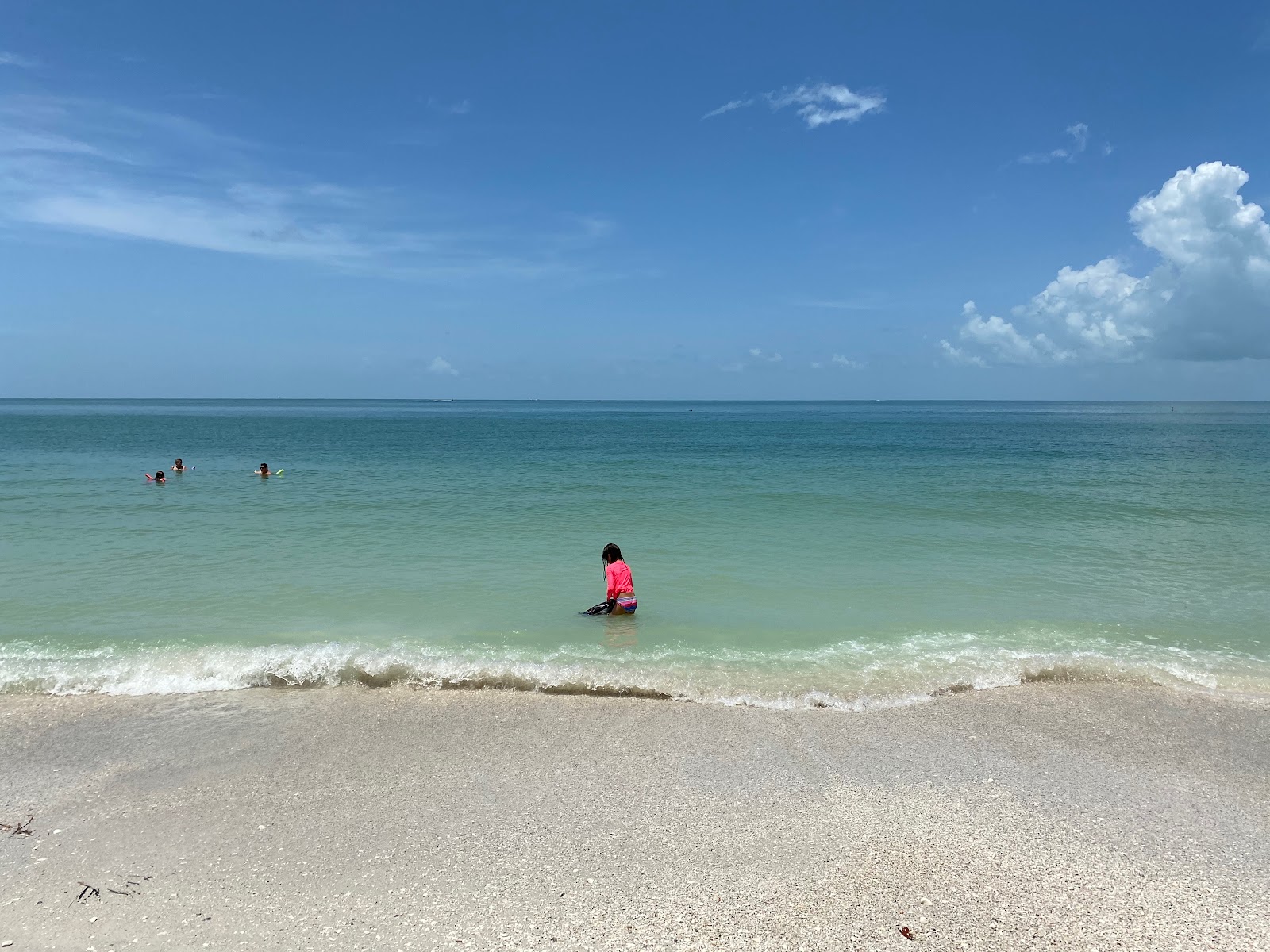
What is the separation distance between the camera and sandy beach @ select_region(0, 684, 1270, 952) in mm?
4699

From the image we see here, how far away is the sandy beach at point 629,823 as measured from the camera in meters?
4.70

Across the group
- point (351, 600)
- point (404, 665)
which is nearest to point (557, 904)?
point (404, 665)

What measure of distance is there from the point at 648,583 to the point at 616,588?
8.17 feet

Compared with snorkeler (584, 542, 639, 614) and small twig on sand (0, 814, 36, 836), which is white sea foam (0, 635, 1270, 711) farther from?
small twig on sand (0, 814, 36, 836)

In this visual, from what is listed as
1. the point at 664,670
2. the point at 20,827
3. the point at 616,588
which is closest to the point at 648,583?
the point at 616,588

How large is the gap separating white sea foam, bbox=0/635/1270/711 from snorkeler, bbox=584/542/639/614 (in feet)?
4.81

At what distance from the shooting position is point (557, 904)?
4.88 m

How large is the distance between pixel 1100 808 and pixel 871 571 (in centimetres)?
886

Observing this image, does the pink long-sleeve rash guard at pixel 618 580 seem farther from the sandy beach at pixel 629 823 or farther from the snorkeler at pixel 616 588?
the sandy beach at pixel 629 823

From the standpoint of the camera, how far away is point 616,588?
1173cm

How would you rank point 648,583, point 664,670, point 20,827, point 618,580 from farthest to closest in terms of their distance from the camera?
point 648,583
point 618,580
point 664,670
point 20,827

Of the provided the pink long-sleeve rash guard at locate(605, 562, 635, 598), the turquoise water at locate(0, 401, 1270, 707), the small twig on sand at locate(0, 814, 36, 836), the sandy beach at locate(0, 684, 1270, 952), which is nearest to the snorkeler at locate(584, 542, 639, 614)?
the pink long-sleeve rash guard at locate(605, 562, 635, 598)

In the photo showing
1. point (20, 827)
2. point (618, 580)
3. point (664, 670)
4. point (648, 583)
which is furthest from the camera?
point (648, 583)

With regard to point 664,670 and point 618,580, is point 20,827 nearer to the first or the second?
point 664,670
